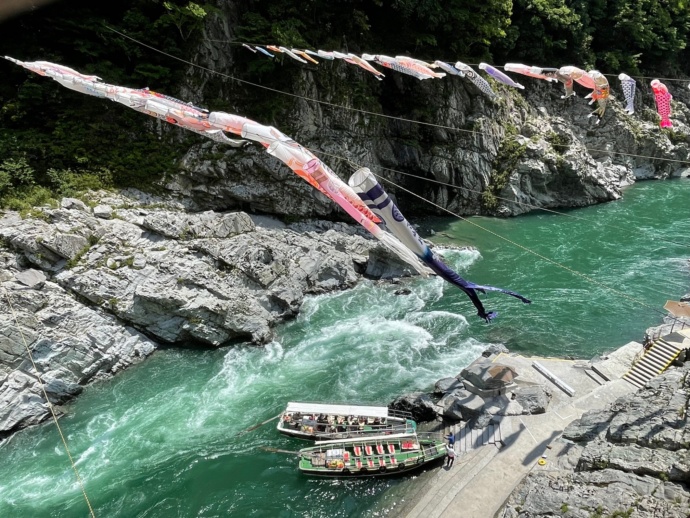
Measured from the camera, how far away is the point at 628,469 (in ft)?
33.3

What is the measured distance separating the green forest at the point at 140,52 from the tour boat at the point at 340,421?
16.3 m

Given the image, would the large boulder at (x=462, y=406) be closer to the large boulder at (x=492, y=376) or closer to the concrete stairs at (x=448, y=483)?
the large boulder at (x=492, y=376)

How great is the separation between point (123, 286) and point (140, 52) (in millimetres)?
14759

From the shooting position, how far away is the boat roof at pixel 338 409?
15.9 metres

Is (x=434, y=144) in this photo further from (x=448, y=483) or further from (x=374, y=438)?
(x=448, y=483)

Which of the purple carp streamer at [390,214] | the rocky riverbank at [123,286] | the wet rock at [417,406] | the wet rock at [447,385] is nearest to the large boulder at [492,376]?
the wet rock at [447,385]

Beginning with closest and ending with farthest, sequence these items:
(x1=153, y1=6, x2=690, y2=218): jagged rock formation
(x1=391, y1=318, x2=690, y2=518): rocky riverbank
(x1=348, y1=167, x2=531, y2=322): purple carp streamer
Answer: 1. (x1=391, y1=318, x2=690, y2=518): rocky riverbank
2. (x1=348, y1=167, x2=531, y2=322): purple carp streamer
3. (x1=153, y1=6, x2=690, y2=218): jagged rock formation

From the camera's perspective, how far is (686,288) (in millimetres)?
23609

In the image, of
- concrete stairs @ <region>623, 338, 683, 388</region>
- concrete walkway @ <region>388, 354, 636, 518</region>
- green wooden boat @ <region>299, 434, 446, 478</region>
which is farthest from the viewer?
concrete stairs @ <region>623, 338, 683, 388</region>

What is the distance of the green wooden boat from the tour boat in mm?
451

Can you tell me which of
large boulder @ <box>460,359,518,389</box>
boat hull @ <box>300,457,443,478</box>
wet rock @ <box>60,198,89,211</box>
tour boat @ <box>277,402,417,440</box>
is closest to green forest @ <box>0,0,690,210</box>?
wet rock @ <box>60,198,89,211</box>

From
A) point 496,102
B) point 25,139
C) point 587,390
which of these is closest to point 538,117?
point 496,102

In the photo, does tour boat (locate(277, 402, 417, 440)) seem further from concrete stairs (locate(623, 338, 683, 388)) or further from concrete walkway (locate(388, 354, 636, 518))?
concrete stairs (locate(623, 338, 683, 388))

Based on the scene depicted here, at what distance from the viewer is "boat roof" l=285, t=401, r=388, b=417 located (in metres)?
15.9
